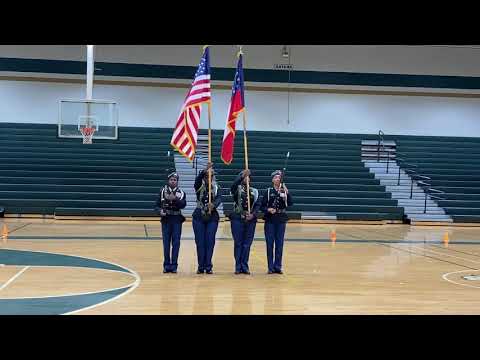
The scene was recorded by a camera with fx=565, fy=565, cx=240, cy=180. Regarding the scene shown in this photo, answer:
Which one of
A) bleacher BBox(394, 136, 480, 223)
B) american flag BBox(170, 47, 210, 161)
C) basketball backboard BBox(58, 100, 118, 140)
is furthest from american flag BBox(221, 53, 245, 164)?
bleacher BBox(394, 136, 480, 223)

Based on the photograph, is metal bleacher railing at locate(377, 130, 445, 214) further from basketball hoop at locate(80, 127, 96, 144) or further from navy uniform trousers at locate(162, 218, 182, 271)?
navy uniform trousers at locate(162, 218, 182, 271)

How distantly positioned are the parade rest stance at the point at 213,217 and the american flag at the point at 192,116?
1.60ft

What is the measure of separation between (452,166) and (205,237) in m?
20.6

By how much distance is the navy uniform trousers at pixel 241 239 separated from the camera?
30.6 feet

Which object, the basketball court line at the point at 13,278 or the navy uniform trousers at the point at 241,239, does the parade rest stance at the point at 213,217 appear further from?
the basketball court line at the point at 13,278

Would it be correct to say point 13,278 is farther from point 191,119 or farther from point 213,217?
point 191,119

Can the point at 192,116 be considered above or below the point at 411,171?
above

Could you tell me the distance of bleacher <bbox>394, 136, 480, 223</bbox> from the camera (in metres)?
24.3

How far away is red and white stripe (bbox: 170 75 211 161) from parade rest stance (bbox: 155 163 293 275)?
19.0 inches

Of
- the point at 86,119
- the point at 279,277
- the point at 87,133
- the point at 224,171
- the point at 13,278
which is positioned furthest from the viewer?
the point at 224,171

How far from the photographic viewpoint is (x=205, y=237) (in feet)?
30.3

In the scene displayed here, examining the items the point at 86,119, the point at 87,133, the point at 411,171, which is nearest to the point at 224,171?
the point at 87,133

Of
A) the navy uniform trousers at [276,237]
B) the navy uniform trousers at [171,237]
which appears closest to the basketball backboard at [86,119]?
the navy uniform trousers at [171,237]
